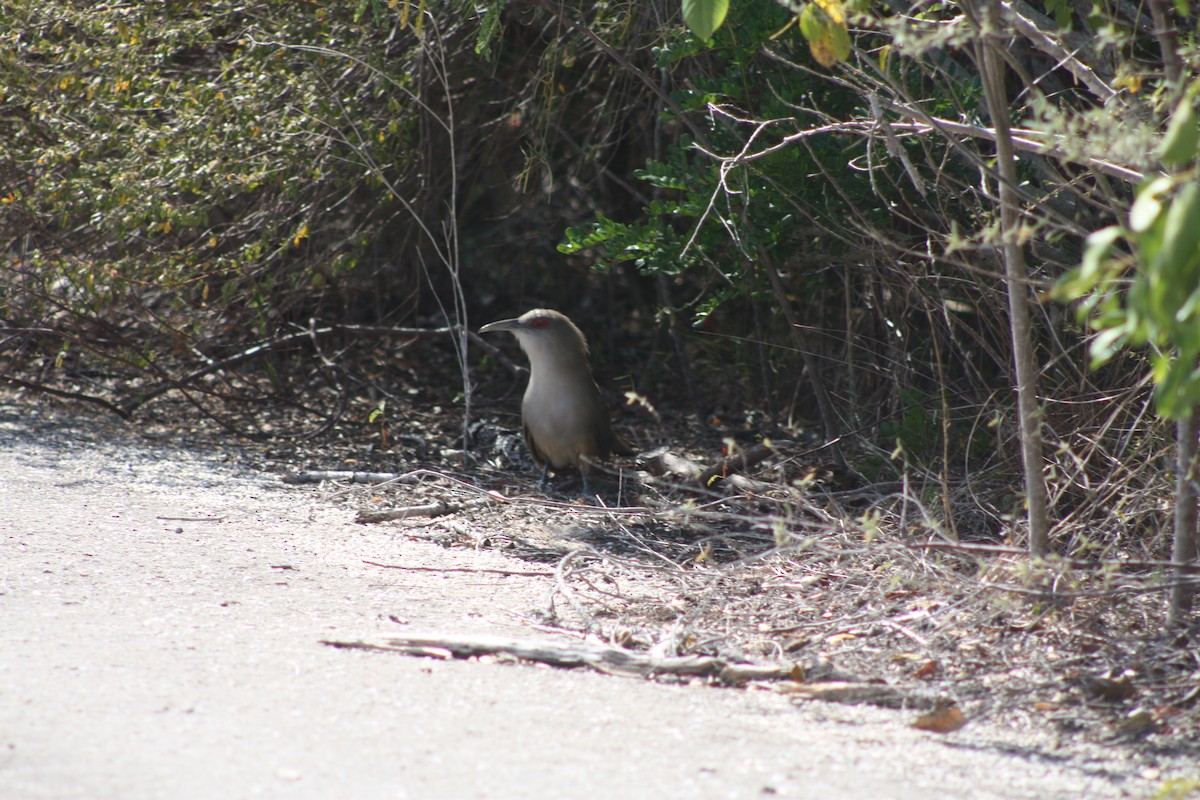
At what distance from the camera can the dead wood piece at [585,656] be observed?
361 centimetres

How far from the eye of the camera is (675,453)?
7.20 meters

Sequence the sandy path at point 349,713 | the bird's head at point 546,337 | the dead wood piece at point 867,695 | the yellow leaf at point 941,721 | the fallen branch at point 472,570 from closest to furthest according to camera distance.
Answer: the sandy path at point 349,713
the yellow leaf at point 941,721
the dead wood piece at point 867,695
the fallen branch at point 472,570
the bird's head at point 546,337

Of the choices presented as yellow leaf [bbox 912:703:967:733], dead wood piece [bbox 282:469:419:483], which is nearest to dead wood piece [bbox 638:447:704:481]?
dead wood piece [bbox 282:469:419:483]

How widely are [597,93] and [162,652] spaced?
5.35 metres

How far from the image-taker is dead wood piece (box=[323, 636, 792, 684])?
3.61m

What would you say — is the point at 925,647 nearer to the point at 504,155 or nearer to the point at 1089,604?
the point at 1089,604

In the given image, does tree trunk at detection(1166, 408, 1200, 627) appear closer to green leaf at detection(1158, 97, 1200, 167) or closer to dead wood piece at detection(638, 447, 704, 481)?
green leaf at detection(1158, 97, 1200, 167)

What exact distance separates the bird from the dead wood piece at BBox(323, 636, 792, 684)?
2918mm

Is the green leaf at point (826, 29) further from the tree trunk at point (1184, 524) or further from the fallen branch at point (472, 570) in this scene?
the fallen branch at point (472, 570)

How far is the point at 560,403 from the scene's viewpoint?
6.74 meters

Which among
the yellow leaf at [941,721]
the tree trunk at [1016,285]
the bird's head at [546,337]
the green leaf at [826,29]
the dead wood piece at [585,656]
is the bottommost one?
the dead wood piece at [585,656]

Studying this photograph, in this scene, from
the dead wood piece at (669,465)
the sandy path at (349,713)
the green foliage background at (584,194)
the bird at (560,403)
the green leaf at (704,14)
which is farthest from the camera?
the bird at (560,403)

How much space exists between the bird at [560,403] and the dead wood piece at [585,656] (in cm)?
292

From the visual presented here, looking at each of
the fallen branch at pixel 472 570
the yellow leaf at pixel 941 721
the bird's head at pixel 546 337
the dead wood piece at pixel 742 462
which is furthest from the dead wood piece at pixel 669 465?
the yellow leaf at pixel 941 721
